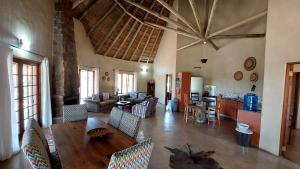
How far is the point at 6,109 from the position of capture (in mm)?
3062

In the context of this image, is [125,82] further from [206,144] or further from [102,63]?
[206,144]

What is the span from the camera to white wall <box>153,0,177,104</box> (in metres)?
8.97

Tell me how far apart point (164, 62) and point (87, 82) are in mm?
4547

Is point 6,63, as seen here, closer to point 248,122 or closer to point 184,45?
point 248,122

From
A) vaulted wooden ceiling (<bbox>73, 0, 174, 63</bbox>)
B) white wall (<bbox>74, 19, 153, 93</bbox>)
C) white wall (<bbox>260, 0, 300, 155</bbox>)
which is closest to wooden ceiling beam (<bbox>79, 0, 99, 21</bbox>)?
vaulted wooden ceiling (<bbox>73, 0, 174, 63</bbox>)

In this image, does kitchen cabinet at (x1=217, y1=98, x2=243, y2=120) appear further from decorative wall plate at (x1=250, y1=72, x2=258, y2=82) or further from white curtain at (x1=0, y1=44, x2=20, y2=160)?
white curtain at (x1=0, y1=44, x2=20, y2=160)

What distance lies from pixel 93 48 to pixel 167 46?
403 cm

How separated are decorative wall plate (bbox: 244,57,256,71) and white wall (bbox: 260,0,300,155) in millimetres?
3074

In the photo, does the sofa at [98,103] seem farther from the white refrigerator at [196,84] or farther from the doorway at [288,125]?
the doorway at [288,125]

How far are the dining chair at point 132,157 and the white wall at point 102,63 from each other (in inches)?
258

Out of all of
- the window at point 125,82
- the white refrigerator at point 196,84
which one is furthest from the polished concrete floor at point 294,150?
the window at point 125,82

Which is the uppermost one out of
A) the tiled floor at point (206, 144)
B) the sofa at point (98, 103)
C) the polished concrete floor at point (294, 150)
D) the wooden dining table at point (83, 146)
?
the wooden dining table at point (83, 146)

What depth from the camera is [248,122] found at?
4293 millimetres

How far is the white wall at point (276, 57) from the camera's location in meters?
3.37
